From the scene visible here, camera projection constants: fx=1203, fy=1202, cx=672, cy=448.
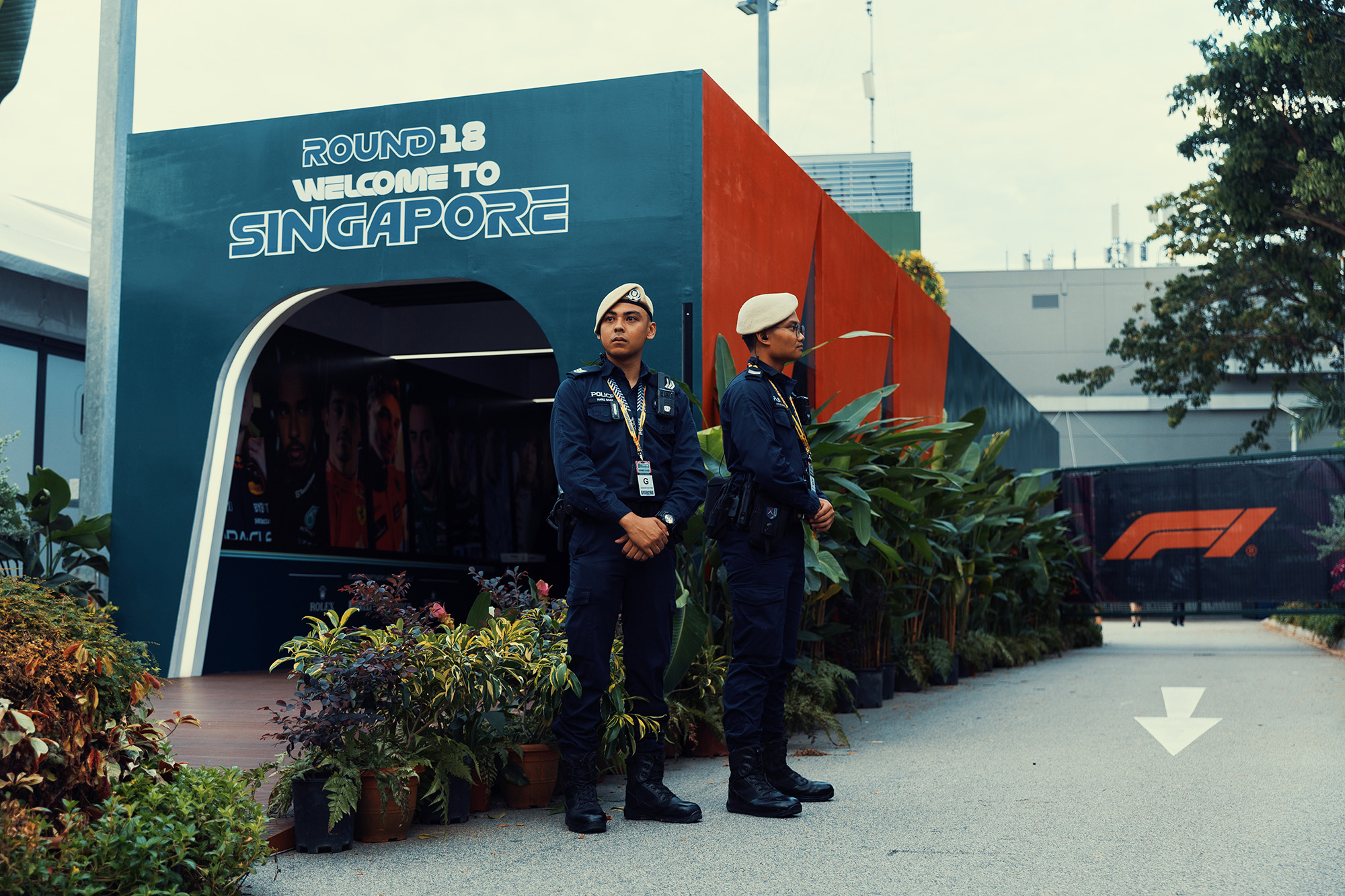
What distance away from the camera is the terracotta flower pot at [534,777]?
4.48 meters

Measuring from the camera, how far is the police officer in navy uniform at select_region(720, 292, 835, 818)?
4.38 m

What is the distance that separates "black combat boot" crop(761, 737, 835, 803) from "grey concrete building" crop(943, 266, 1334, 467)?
32954mm

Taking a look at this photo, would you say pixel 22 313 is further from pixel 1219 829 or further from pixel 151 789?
pixel 1219 829

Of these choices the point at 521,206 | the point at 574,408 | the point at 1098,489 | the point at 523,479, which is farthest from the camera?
the point at 1098,489

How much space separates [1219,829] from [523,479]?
410 inches

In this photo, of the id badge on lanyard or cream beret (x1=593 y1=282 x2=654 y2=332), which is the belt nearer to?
the id badge on lanyard

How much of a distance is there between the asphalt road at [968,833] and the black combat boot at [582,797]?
0.29 ft

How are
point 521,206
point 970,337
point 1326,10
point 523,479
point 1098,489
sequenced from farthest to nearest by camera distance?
point 970,337 → point 1098,489 → point 523,479 → point 1326,10 → point 521,206

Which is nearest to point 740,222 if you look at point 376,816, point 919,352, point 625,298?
point 625,298

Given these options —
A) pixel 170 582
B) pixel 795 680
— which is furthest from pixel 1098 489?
pixel 170 582

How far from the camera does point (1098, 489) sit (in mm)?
14859

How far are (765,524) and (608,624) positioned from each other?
68 centimetres

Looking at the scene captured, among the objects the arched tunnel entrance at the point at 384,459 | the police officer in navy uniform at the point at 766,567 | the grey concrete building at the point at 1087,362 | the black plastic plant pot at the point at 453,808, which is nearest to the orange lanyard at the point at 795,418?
the police officer in navy uniform at the point at 766,567

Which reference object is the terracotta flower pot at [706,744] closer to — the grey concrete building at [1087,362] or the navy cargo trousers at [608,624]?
the navy cargo trousers at [608,624]
